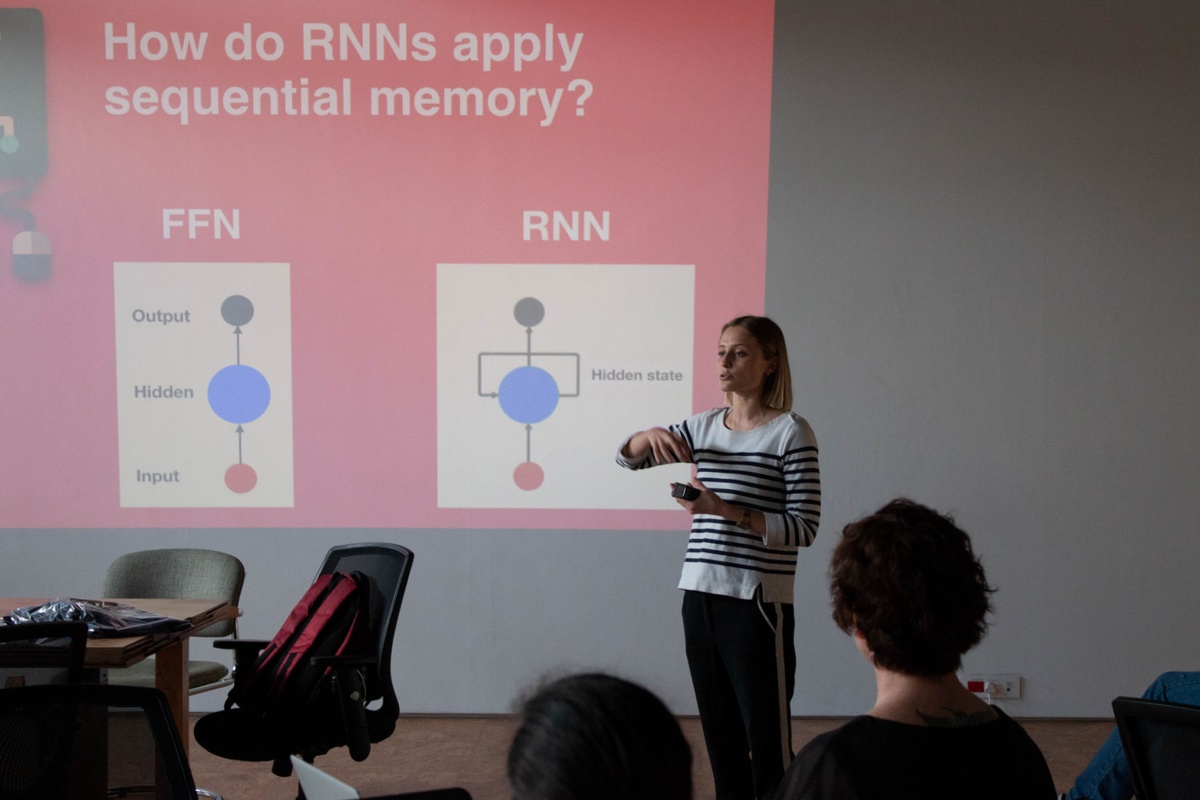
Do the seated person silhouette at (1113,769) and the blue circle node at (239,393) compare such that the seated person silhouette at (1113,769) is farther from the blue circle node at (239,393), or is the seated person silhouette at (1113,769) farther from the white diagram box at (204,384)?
the blue circle node at (239,393)

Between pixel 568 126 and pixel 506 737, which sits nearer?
pixel 506 737

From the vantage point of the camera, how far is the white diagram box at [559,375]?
3.68 meters

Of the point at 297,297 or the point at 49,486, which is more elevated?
the point at 297,297

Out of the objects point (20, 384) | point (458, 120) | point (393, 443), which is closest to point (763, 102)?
point (458, 120)

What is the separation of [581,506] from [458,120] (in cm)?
166

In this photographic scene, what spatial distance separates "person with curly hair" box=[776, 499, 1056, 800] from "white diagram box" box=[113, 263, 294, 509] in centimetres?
293

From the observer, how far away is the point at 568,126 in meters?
3.66

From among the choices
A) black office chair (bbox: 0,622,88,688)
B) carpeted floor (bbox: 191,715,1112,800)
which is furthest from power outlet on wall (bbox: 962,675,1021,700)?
black office chair (bbox: 0,622,88,688)

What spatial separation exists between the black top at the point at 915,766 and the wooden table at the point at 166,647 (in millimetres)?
1691

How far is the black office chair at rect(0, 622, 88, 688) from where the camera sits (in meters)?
1.93

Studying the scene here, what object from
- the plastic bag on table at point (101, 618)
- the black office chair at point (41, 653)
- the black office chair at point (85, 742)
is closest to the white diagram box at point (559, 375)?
the plastic bag on table at point (101, 618)

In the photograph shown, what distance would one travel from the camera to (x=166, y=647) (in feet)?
8.13

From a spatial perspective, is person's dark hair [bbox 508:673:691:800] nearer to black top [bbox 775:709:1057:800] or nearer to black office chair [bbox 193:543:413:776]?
black top [bbox 775:709:1057:800]

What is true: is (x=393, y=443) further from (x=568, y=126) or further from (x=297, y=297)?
(x=568, y=126)
